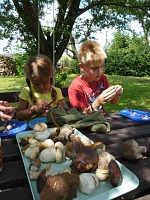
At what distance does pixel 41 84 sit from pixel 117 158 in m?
0.98

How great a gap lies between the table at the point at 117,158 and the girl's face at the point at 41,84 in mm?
596

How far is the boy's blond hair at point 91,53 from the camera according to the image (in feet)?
5.75

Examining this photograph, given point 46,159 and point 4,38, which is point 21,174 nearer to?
point 46,159

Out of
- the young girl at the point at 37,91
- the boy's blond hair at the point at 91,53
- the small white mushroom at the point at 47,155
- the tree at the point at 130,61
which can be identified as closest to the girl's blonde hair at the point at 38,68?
the young girl at the point at 37,91

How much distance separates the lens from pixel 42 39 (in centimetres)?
376

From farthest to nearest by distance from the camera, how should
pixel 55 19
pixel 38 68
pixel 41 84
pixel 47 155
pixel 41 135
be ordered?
pixel 55 19 → pixel 41 84 → pixel 38 68 → pixel 41 135 → pixel 47 155

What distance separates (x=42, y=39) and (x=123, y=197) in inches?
134

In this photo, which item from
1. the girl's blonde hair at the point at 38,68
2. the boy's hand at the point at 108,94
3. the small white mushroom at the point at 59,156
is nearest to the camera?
the small white mushroom at the point at 59,156

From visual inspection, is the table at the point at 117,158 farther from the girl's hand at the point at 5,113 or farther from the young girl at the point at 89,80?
the young girl at the point at 89,80

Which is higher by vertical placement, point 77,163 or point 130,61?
point 130,61

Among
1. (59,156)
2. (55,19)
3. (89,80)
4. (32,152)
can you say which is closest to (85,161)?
(59,156)

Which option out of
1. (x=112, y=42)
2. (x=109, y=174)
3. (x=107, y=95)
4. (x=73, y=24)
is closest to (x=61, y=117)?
(x=107, y=95)

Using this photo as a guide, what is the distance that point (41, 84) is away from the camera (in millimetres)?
1737

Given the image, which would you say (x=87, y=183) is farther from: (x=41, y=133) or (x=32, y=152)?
(x=41, y=133)
